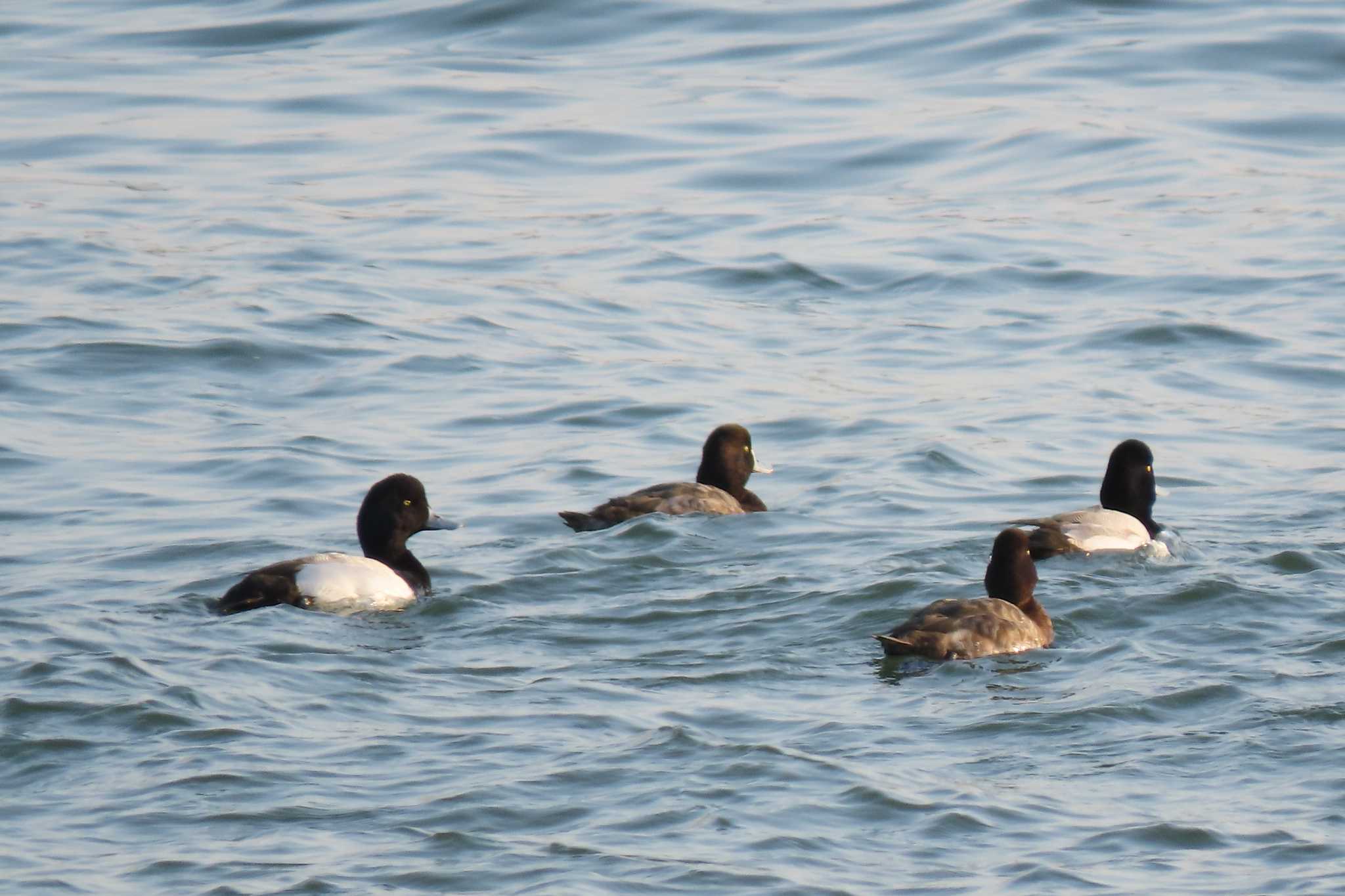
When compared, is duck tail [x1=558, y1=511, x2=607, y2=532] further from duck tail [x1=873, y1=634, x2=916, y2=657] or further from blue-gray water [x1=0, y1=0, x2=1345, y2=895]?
duck tail [x1=873, y1=634, x2=916, y2=657]

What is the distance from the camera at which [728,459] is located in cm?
1239

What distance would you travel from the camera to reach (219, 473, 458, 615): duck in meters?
9.88

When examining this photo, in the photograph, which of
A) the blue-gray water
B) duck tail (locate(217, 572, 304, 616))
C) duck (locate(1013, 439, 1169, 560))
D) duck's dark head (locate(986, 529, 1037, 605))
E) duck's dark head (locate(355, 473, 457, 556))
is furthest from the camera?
duck (locate(1013, 439, 1169, 560))

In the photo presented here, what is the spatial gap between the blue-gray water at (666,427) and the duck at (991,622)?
0.13 m

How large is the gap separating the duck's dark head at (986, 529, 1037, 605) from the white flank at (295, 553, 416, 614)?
9.09 ft

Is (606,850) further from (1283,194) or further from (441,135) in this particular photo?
(441,135)

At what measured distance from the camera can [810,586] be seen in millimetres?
10328

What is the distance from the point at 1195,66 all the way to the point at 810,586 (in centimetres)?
1427

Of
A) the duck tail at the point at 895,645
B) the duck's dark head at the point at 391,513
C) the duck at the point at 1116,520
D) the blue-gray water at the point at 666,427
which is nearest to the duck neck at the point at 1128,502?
the duck at the point at 1116,520

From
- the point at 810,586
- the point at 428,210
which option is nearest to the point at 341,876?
the point at 810,586

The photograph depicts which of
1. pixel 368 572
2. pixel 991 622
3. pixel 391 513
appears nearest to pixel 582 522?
pixel 391 513

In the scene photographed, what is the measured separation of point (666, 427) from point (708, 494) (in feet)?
7.28

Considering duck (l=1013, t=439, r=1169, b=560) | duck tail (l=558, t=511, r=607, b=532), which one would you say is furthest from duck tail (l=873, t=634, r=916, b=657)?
duck tail (l=558, t=511, r=607, b=532)

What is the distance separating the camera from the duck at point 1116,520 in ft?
36.3
